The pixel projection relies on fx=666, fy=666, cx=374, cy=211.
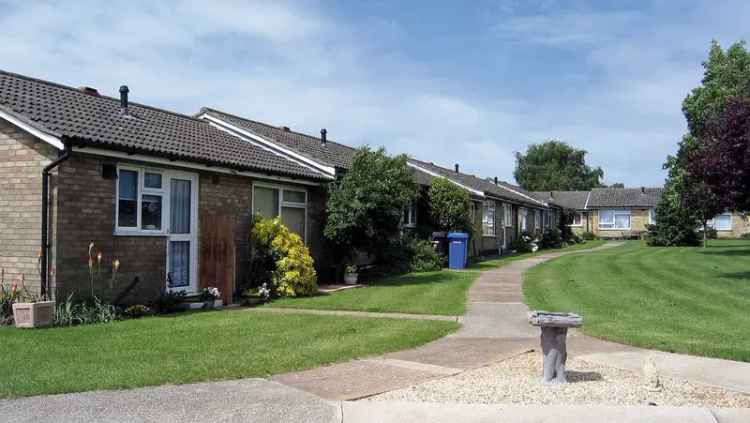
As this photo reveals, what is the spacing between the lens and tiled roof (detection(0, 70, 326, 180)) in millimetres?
12000

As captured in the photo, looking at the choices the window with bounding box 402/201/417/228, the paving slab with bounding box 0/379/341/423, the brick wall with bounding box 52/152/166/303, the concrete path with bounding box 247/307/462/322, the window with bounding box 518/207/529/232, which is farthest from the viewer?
the window with bounding box 518/207/529/232

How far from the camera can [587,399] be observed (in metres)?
6.52

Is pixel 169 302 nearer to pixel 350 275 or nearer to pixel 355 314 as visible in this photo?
pixel 355 314

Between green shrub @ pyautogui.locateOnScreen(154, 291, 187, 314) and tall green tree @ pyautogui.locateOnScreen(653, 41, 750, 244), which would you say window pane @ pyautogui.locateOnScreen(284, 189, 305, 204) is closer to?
green shrub @ pyautogui.locateOnScreen(154, 291, 187, 314)

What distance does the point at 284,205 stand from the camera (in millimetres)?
17375

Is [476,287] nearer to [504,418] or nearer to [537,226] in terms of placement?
[504,418]

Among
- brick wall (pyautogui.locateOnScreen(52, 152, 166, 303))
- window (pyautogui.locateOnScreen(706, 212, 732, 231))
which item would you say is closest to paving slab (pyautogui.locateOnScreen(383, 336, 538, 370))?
brick wall (pyautogui.locateOnScreen(52, 152, 166, 303))

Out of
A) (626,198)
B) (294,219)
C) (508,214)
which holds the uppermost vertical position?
(626,198)

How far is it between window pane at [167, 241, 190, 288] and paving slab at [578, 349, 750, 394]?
8556mm

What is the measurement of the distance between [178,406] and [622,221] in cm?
5749

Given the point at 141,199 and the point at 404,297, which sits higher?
the point at 141,199

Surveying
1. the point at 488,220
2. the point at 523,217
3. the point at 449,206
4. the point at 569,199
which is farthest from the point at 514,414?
the point at 569,199

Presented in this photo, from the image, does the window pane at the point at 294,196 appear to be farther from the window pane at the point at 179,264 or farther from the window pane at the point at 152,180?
the window pane at the point at 152,180

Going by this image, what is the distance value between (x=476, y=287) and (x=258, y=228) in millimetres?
5736
